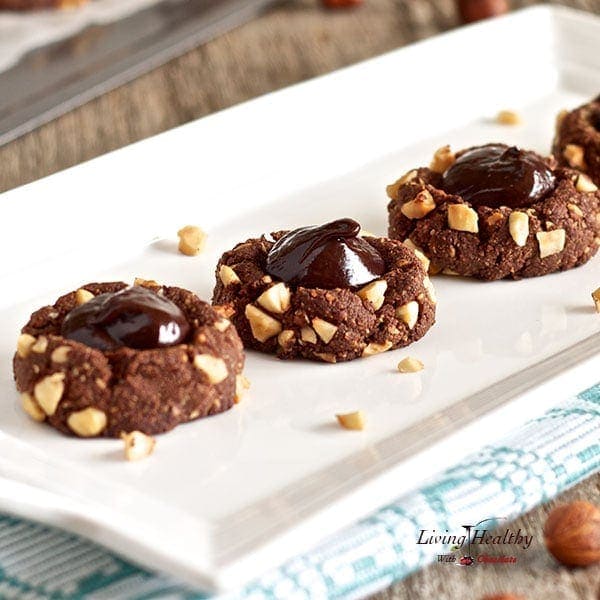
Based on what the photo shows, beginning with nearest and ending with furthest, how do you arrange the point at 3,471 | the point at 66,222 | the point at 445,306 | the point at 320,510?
the point at 320,510, the point at 3,471, the point at 445,306, the point at 66,222

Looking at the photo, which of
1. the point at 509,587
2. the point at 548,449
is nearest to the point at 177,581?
the point at 509,587

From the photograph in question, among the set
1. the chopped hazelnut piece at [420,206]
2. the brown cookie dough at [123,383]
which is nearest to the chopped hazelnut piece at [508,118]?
the chopped hazelnut piece at [420,206]

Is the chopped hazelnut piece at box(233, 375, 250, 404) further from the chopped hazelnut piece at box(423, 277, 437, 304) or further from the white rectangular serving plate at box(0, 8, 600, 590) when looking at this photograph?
the chopped hazelnut piece at box(423, 277, 437, 304)

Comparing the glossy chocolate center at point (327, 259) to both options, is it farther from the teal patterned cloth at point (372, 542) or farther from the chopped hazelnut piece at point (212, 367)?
the teal patterned cloth at point (372, 542)

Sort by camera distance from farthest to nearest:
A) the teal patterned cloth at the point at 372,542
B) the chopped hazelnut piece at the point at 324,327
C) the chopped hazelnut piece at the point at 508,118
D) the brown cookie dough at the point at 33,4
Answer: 1. the brown cookie dough at the point at 33,4
2. the chopped hazelnut piece at the point at 508,118
3. the chopped hazelnut piece at the point at 324,327
4. the teal patterned cloth at the point at 372,542

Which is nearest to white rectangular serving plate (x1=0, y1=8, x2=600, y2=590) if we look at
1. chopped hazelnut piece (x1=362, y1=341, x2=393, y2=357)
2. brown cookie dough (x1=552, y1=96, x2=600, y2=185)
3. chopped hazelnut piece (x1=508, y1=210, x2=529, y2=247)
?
chopped hazelnut piece (x1=362, y1=341, x2=393, y2=357)

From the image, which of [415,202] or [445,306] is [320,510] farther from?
[415,202]
